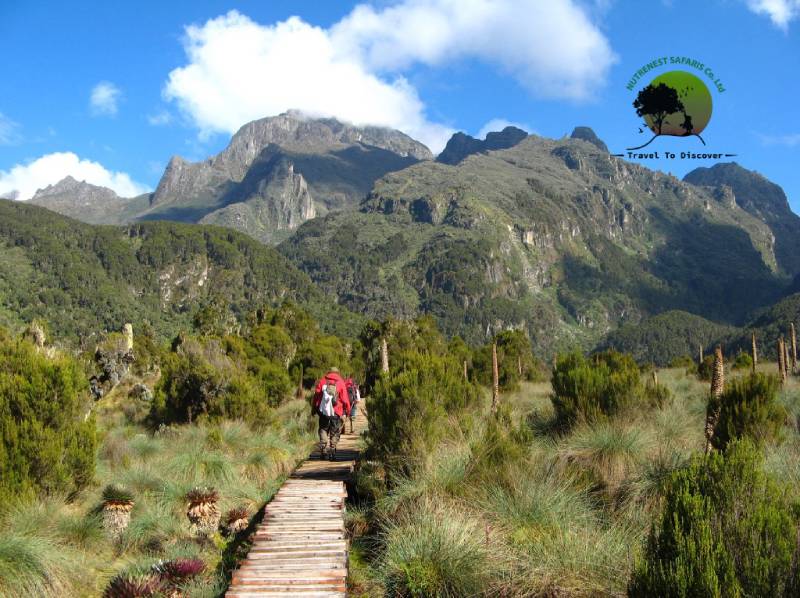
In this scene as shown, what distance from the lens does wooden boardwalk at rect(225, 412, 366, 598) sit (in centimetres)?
581

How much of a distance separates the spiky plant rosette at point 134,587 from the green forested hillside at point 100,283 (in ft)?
403

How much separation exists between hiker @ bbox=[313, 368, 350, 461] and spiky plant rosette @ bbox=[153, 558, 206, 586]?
5252 millimetres

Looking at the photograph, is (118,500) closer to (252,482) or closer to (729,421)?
A: (252,482)

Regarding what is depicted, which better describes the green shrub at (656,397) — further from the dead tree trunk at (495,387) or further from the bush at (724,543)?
the bush at (724,543)

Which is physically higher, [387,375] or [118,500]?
[387,375]

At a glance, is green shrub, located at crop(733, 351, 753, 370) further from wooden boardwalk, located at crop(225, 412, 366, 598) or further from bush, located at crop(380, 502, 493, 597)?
bush, located at crop(380, 502, 493, 597)

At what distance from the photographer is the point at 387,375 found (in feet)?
35.9

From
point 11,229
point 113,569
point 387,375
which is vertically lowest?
point 113,569

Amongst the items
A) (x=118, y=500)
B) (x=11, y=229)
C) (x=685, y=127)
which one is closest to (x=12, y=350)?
(x=118, y=500)

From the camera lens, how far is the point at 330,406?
1198 centimetres

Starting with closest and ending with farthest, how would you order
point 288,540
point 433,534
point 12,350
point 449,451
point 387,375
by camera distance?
point 433,534, point 288,540, point 449,451, point 12,350, point 387,375

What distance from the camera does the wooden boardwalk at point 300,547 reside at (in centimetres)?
581

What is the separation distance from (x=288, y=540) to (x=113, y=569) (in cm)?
237

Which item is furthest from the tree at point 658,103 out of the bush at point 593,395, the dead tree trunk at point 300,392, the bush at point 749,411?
the dead tree trunk at point 300,392
